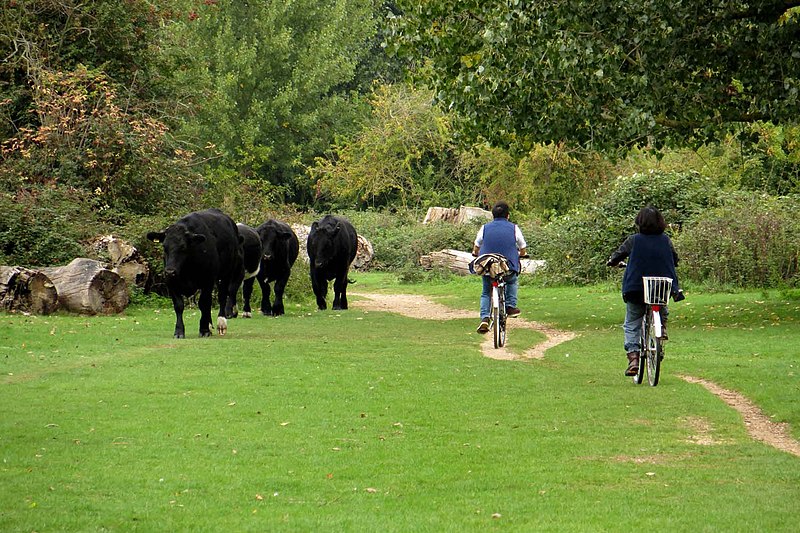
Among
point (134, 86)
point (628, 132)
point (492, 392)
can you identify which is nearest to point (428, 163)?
point (134, 86)

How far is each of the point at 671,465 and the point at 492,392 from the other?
412 centimetres

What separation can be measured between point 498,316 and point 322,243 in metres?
8.13

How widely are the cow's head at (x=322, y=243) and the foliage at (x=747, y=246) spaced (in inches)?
395

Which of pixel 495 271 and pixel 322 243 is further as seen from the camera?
pixel 322 243

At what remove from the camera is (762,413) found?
1229cm

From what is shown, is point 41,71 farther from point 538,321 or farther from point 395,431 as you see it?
point 395,431

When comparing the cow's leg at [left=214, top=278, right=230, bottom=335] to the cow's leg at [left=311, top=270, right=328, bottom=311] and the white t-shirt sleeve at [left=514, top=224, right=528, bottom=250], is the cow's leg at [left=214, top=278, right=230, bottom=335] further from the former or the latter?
the cow's leg at [left=311, top=270, right=328, bottom=311]

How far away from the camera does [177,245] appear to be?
18.8 metres

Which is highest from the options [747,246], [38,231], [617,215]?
[617,215]

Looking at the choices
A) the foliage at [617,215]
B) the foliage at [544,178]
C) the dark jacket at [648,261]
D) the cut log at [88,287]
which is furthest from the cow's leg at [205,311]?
the foliage at [544,178]

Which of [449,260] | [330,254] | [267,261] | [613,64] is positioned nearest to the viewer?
[613,64]

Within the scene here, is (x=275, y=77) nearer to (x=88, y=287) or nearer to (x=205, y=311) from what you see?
(x=88, y=287)

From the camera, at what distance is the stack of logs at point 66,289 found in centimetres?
2205

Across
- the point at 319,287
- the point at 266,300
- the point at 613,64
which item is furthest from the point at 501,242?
the point at 319,287
